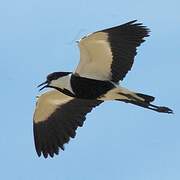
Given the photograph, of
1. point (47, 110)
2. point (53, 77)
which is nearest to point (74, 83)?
point (53, 77)

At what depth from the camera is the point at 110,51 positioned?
18.6 m

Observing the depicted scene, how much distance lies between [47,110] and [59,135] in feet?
2.16

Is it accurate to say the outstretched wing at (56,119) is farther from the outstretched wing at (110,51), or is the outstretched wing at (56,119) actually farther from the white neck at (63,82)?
the white neck at (63,82)

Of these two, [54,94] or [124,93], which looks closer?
[124,93]

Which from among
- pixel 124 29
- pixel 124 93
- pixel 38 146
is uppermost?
pixel 124 29

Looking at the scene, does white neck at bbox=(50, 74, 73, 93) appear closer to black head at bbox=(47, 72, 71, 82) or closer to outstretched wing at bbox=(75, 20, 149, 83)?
black head at bbox=(47, 72, 71, 82)

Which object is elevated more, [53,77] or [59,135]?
[53,77]

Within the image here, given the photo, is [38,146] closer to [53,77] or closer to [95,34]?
[53,77]

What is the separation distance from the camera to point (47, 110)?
19984 mm

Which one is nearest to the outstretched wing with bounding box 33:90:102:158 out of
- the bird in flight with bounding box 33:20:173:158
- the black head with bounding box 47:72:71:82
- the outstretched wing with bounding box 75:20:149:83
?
the bird in flight with bounding box 33:20:173:158

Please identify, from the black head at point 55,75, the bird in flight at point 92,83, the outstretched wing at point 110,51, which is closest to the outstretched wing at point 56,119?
the bird in flight at point 92,83

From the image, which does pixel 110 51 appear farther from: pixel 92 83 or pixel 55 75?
pixel 55 75

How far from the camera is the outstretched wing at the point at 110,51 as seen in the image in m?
18.1

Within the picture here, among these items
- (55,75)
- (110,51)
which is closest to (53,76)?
(55,75)
